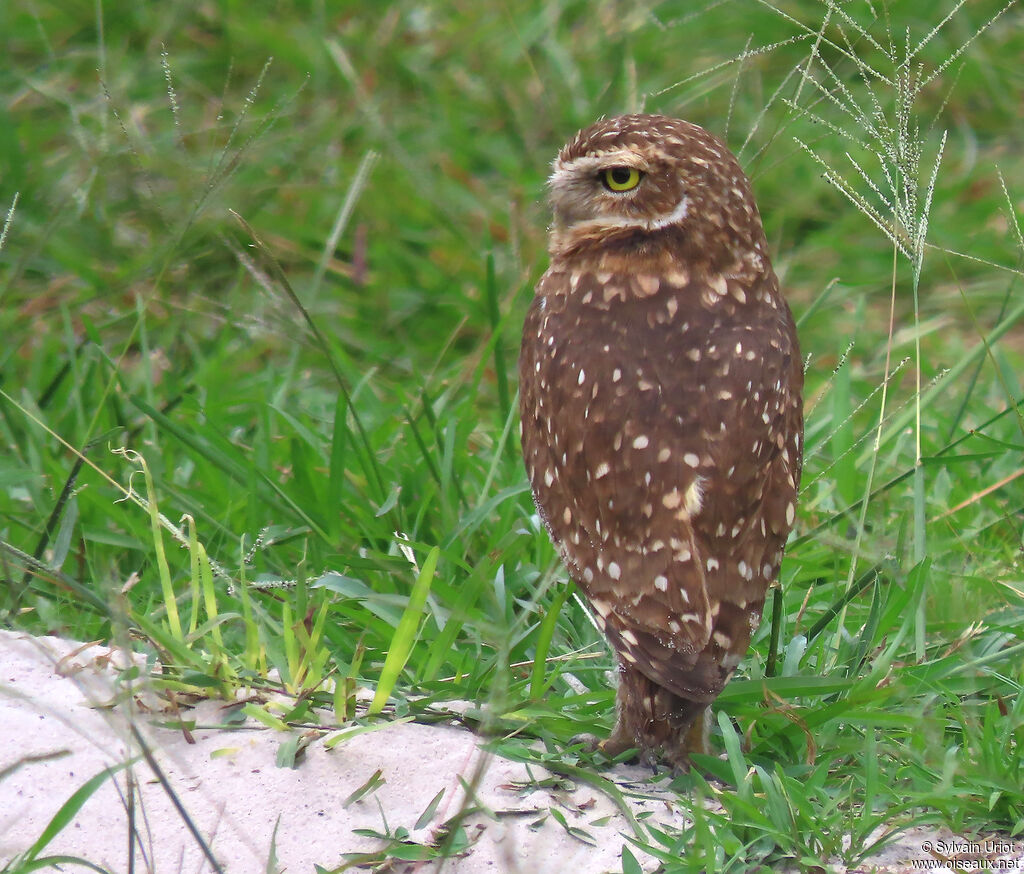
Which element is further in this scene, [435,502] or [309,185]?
[309,185]

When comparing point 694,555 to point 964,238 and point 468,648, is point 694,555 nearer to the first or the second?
point 468,648

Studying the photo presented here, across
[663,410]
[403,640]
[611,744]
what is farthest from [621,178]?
[611,744]

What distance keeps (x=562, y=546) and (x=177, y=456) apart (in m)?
1.56

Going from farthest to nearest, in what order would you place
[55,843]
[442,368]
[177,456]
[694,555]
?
[442,368]
[177,456]
[694,555]
[55,843]

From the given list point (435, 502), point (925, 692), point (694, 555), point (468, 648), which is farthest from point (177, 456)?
point (925, 692)

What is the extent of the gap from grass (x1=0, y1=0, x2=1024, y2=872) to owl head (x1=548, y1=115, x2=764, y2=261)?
192 mm

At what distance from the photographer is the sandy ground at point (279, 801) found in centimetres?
222

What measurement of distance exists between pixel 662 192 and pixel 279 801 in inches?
57.5

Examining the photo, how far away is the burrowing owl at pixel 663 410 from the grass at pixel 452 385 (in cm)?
18

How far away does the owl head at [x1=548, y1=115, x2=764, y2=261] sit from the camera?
2.81m

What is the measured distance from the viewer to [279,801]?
7.68ft

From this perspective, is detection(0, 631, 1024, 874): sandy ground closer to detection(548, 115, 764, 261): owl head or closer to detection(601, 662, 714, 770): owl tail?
detection(601, 662, 714, 770): owl tail

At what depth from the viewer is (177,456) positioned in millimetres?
3805

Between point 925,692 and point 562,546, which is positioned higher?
point 562,546
